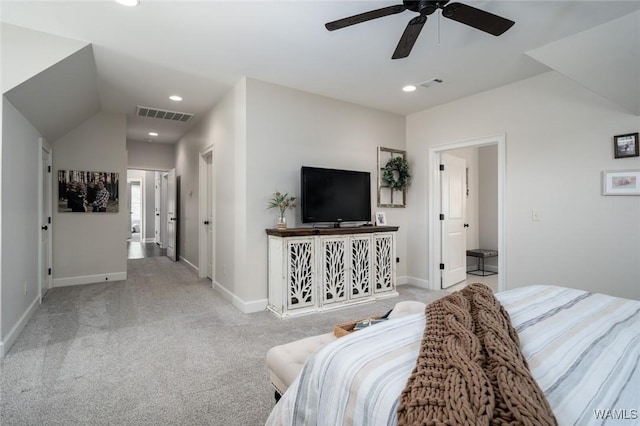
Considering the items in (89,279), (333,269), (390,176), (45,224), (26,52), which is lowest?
(89,279)

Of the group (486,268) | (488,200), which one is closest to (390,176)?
(488,200)

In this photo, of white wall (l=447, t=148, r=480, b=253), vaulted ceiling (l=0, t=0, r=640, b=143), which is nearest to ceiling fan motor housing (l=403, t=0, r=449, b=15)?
vaulted ceiling (l=0, t=0, r=640, b=143)

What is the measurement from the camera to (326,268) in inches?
144

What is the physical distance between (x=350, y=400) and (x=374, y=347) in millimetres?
197

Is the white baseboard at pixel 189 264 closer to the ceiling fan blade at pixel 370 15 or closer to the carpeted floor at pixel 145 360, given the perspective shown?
the carpeted floor at pixel 145 360

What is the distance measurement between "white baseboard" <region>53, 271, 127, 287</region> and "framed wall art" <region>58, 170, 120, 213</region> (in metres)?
0.98

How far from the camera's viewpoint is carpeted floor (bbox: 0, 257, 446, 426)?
177 centimetres

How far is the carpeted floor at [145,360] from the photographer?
177cm

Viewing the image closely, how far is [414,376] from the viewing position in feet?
2.67

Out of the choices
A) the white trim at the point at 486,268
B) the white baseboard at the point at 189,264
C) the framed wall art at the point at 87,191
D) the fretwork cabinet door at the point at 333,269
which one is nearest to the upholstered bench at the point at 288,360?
the fretwork cabinet door at the point at 333,269

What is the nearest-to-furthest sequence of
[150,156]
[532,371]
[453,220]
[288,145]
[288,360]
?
[532,371]
[288,360]
[288,145]
[453,220]
[150,156]

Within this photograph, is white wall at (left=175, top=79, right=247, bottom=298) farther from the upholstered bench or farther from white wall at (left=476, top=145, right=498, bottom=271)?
white wall at (left=476, top=145, right=498, bottom=271)

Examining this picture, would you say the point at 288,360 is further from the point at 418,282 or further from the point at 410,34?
the point at 418,282

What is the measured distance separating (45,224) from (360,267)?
13.4ft
